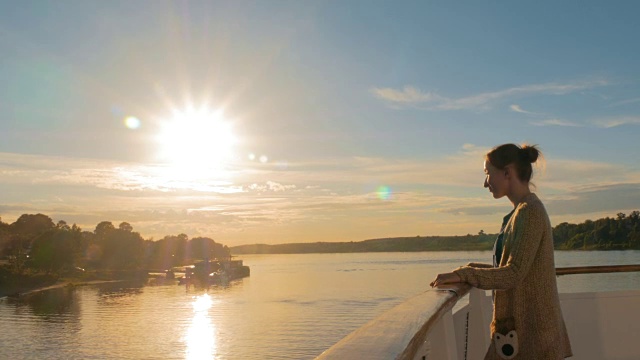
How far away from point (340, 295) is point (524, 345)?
80.2 meters

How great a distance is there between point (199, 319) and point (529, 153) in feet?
217

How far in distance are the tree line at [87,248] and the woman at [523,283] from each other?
329 feet

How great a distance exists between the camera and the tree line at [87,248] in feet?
318

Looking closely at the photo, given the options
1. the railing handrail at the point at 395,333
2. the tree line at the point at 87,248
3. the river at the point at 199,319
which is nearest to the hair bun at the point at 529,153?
the railing handrail at the point at 395,333

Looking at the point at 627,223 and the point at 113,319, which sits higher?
the point at 627,223

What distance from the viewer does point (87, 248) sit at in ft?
427

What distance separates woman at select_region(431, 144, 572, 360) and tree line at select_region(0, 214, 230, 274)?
329 feet

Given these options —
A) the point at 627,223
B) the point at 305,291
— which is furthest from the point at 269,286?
the point at 627,223

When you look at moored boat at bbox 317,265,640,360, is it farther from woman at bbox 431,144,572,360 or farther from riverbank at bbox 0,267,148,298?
riverbank at bbox 0,267,148,298

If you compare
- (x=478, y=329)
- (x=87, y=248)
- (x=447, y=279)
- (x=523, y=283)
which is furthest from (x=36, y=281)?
(x=523, y=283)

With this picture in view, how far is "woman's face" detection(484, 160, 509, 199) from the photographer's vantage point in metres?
2.01

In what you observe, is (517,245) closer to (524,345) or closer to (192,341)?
(524,345)

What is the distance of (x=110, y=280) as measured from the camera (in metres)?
115

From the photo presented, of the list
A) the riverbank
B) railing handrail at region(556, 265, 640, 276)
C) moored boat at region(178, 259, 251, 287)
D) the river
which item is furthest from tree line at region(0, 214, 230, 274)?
railing handrail at region(556, 265, 640, 276)
